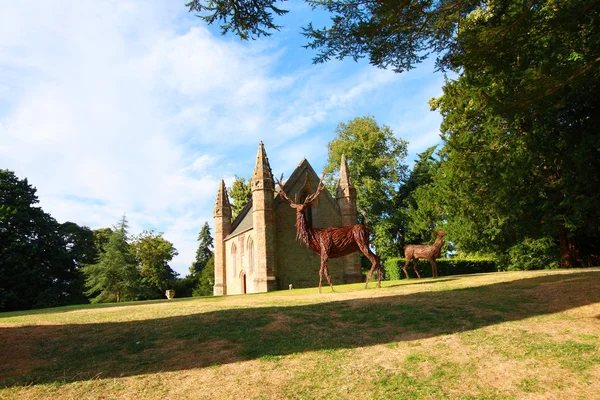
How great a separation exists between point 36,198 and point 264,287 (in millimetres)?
30049

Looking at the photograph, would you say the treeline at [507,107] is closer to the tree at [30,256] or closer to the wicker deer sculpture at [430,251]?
the wicker deer sculpture at [430,251]

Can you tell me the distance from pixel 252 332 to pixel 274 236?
20286 millimetres

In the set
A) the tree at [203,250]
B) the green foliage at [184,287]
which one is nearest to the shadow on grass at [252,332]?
the green foliage at [184,287]

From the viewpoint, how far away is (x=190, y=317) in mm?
12133

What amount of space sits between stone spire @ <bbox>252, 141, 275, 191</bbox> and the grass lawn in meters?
17.8

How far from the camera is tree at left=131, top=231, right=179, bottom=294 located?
51.7 metres

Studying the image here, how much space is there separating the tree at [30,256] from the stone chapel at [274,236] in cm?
1724

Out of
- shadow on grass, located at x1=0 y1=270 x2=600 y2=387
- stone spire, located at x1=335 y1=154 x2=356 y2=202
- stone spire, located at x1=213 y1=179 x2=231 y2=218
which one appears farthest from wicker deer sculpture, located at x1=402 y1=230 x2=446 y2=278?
stone spire, located at x1=213 y1=179 x2=231 y2=218

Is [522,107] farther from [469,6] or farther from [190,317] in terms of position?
[190,317]

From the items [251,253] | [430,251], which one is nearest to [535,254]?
[430,251]

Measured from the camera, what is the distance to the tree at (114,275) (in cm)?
4256

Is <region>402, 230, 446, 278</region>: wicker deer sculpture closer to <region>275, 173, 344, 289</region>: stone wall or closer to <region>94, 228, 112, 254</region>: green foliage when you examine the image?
<region>275, 173, 344, 289</region>: stone wall

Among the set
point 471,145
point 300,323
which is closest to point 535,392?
point 300,323

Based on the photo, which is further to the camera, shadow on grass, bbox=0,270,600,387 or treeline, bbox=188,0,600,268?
treeline, bbox=188,0,600,268
